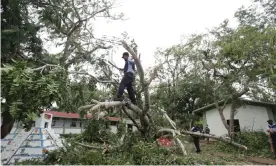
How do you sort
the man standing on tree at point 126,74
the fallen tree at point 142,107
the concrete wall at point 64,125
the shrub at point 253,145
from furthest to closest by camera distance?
1. the concrete wall at point 64,125
2. the shrub at point 253,145
3. the man standing on tree at point 126,74
4. the fallen tree at point 142,107

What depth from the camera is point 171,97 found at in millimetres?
20500

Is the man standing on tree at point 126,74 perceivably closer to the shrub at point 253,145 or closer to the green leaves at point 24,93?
the green leaves at point 24,93

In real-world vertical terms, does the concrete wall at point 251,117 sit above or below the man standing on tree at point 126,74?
below

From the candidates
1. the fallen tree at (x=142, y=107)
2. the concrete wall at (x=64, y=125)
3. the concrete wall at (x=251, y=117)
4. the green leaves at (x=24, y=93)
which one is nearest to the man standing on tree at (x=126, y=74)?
the fallen tree at (x=142, y=107)

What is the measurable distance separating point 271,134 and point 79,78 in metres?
8.97

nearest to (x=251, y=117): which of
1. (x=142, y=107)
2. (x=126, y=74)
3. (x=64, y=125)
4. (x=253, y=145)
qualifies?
(x=253, y=145)

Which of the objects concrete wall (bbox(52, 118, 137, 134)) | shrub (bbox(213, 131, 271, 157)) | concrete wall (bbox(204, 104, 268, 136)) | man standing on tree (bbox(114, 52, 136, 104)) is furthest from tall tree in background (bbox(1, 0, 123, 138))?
concrete wall (bbox(52, 118, 137, 134))

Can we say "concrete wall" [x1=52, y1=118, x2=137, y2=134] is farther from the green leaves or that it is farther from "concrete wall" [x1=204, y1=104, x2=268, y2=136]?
the green leaves

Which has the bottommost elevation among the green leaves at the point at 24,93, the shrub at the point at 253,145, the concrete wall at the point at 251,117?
the shrub at the point at 253,145

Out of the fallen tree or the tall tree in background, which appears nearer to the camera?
the tall tree in background

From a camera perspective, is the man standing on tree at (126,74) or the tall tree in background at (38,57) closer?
the tall tree in background at (38,57)

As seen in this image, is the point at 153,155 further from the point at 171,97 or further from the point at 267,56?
the point at 171,97

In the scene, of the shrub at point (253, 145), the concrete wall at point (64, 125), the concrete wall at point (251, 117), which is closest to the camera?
the shrub at point (253, 145)

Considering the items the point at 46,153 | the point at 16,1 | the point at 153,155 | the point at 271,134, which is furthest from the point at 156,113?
the point at 16,1
